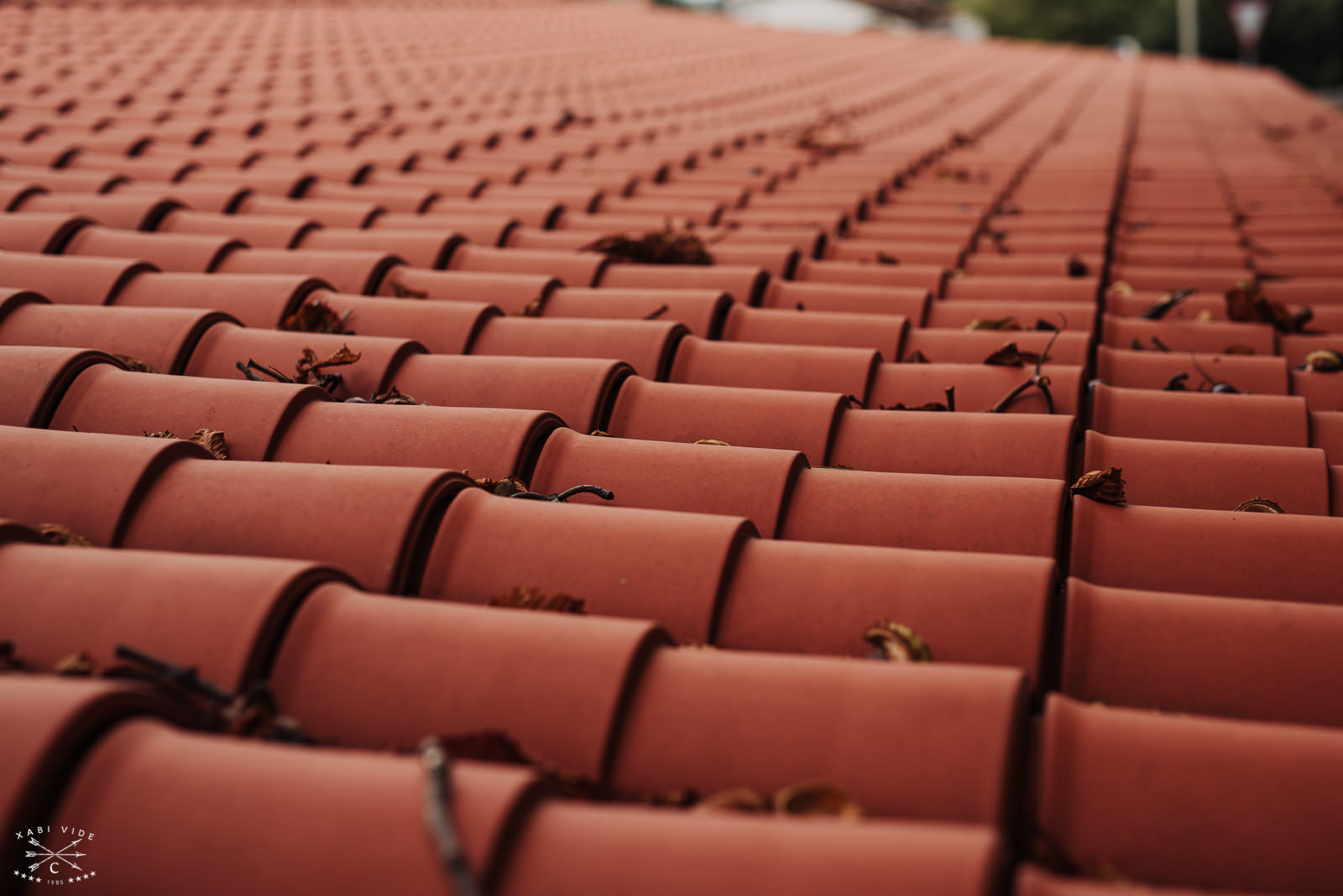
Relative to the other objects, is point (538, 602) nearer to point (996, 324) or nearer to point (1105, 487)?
point (1105, 487)

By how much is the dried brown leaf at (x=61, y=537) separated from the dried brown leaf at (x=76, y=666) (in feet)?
1.08

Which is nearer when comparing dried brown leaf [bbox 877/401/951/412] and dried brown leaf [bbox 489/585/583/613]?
dried brown leaf [bbox 489/585/583/613]

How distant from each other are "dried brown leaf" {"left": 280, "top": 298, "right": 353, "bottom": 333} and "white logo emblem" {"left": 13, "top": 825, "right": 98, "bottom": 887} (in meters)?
1.61

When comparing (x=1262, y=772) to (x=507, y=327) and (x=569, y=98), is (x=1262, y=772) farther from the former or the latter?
(x=569, y=98)

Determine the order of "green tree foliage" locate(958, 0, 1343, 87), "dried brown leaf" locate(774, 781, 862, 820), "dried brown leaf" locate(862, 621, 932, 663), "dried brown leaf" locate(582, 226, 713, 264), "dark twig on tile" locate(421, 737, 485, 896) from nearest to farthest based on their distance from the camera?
"dark twig on tile" locate(421, 737, 485, 896) → "dried brown leaf" locate(774, 781, 862, 820) → "dried brown leaf" locate(862, 621, 932, 663) → "dried brown leaf" locate(582, 226, 713, 264) → "green tree foliage" locate(958, 0, 1343, 87)

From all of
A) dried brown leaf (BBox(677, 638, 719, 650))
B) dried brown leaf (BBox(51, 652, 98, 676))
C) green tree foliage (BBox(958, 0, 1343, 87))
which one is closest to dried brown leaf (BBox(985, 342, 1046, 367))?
dried brown leaf (BBox(677, 638, 719, 650))

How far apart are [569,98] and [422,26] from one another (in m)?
4.05

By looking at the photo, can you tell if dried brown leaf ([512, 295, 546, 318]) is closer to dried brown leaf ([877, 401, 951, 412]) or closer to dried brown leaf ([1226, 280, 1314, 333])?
dried brown leaf ([877, 401, 951, 412])

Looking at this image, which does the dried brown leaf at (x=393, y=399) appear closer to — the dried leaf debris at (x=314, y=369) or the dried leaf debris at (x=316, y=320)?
the dried leaf debris at (x=314, y=369)

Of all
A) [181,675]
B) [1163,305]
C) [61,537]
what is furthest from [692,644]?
[1163,305]

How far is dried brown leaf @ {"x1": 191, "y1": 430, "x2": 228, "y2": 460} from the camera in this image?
1764 mm

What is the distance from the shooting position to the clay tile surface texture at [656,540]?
91 cm

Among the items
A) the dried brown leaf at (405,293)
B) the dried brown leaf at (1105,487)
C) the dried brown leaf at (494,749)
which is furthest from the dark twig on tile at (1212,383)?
the dried brown leaf at (405,293)

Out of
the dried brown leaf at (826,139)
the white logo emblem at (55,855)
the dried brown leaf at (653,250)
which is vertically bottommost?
the white logo emblem at (55,855)
